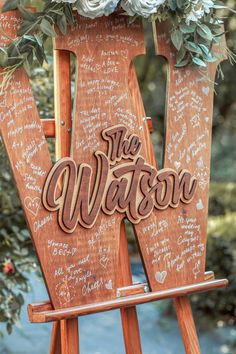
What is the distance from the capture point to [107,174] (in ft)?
9.21

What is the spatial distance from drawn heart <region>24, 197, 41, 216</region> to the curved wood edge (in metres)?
0.33

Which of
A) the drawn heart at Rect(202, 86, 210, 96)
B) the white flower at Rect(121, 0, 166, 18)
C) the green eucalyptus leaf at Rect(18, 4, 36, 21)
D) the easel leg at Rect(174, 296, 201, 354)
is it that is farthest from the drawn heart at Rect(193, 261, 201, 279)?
the green eucalyptus leaf at Rect(18, 4, 36, 21)

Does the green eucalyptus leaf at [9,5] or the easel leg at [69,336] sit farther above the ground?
the green eucalyptus leaf at [9,5]

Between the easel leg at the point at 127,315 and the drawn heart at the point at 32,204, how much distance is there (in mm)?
437

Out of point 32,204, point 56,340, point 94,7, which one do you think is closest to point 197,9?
point 94,7

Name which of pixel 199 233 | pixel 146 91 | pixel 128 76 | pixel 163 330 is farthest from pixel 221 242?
pixel 146 91

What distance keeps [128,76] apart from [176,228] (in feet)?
2.11

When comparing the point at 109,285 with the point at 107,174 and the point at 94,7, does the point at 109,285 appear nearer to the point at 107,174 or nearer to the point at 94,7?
the point at 107,174

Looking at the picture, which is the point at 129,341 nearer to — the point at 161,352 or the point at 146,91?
the point at 161,352

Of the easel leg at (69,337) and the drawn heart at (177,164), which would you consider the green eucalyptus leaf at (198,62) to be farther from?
the easel leg at (69,337)

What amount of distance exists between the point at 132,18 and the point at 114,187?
2.09 ft

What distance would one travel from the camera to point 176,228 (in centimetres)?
306

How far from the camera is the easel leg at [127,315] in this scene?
297 centimetres

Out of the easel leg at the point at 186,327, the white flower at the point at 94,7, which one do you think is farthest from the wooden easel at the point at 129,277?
the white flower at the point at 94,7
